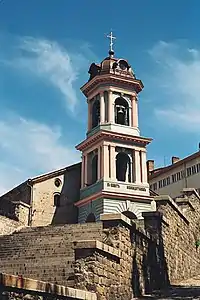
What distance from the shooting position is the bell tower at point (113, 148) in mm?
35938

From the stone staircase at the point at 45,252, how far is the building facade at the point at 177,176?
104 feet

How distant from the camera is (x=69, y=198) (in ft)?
128

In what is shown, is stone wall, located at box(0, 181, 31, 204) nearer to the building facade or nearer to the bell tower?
the bell tower

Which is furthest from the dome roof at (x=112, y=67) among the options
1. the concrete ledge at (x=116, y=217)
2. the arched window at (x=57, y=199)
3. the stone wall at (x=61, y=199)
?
the concrete ledge at (x=116, y=217)

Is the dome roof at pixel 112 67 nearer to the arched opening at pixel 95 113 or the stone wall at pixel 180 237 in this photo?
the arched opening at pixel 95 113

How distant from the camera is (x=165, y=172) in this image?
56625mm

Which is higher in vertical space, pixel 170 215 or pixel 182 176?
pixel 182 176

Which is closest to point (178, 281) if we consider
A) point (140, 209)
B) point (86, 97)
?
point (140, 209)

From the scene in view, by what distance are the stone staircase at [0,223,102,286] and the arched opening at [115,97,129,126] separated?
18429 millimetres

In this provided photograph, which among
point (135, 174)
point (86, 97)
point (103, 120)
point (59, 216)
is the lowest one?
point (59, 216)

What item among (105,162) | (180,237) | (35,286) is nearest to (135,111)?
(105,162)

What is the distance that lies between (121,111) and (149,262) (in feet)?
86.0

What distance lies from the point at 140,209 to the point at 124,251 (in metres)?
24.8

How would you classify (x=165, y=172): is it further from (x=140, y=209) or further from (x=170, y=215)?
(x=170, y=215)
